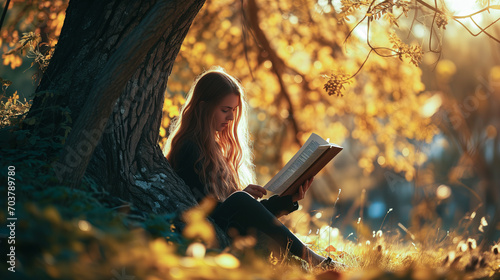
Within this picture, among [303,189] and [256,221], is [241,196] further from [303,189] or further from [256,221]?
[303,189]

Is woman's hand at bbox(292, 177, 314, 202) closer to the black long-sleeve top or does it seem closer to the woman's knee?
the black long-sleeve top

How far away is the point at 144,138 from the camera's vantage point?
2.61 m

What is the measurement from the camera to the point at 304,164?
2.76 meters

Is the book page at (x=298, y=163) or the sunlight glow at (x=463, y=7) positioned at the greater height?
the sunlight glow at (x=463, y=7)

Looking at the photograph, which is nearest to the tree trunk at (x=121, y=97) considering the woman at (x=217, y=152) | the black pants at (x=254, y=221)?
the black pants at (x=254, y=221)

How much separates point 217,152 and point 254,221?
699 millimetres

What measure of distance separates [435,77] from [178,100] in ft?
25.9

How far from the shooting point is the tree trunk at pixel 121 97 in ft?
7.88

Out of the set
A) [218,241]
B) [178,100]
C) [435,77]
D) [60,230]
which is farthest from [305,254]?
[435,77]

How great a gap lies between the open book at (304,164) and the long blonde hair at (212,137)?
35cm

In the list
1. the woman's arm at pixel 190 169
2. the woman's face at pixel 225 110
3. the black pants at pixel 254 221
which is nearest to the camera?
the black pants at pixel 254 221

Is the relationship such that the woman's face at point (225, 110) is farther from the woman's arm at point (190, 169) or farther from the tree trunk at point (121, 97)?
the tree trunk at point (121, 97)

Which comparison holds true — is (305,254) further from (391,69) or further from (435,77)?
(435,77)

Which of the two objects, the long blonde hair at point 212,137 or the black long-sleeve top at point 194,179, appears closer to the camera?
the black long-sleeve top at point 194,179
